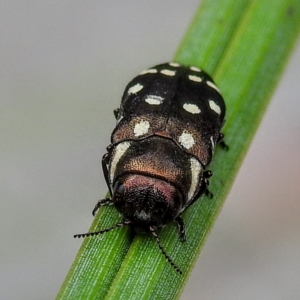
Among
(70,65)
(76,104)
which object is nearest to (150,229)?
(76,104)

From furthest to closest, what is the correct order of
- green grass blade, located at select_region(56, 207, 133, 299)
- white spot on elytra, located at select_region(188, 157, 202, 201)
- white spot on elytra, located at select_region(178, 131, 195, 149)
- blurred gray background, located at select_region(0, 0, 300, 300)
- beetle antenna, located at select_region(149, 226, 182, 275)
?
blurred gray background, located at select_region(0, 0, 300, 300), white spot on elytra, located at select_region(178, 131, 195, 149), white spot on elytra, located at select_region(188, 157, 202, 201), beetle antenna, located at select_region(149, 226, 182, 275), green grass blade, located at select_region(56, 207, 133, 299)

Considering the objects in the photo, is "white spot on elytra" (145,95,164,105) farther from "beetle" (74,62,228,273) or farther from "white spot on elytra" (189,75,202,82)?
"white spot on elytra" (189,75,202,82)

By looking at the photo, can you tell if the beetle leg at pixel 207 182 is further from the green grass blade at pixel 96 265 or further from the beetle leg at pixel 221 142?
the green grass blade at pixel 96 265

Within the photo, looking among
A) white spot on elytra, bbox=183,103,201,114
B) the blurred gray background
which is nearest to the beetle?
white spot on elytra, bbox=183,103,201,114

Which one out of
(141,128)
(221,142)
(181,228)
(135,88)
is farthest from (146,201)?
(135,88)

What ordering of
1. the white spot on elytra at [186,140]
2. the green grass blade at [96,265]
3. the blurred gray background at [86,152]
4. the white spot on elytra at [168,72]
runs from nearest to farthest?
the green grass blade at [96,265] → the white spot on elytra at [186,140] → the white spot on elytra at [168,72] → the blurred gray background at [86,152]

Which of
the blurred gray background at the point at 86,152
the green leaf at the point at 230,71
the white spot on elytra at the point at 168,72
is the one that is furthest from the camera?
the blurred gray background at the point at 86,152

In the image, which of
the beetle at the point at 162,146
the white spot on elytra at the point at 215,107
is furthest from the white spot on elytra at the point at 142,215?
the white spot on elytra at the point at 215,107
